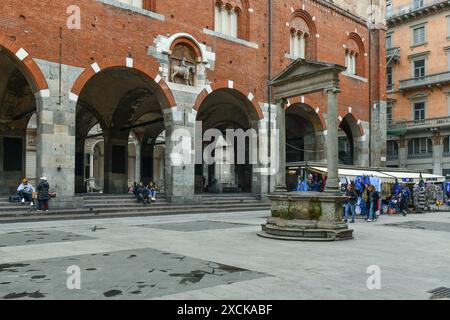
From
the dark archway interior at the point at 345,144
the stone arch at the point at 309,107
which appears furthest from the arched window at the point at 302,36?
the dark archway interior at the point at 345,144

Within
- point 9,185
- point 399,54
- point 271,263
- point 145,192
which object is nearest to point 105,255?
point 271,263

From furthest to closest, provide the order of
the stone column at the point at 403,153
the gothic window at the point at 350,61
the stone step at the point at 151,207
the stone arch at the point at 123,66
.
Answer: the stone column at the point at 403,153 < the gothic window at the point at 350,61 < the stone arch at the point at 123,66 < the stone step at the point at 151,207

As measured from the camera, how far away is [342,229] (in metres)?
11.7

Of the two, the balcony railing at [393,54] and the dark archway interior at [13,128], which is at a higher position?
the balcony railing at [393,54]

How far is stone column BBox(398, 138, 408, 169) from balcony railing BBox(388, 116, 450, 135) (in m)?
1.54

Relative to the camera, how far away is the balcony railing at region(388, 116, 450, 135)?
41.1 meters

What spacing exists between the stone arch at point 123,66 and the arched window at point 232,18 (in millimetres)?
4903

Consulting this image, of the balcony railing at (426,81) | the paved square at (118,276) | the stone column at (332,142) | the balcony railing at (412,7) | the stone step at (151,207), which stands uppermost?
the balcony railing at (412,7)

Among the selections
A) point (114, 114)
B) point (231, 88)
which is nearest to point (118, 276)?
point (231, 88)

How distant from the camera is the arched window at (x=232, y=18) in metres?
23.7

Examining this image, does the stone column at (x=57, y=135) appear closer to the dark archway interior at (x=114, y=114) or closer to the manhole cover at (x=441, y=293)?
the dark archway interior at (x=114, y=114)

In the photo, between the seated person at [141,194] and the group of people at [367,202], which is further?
the seated person at [141,194]

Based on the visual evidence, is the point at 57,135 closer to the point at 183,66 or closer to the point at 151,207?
the point at 151,207
